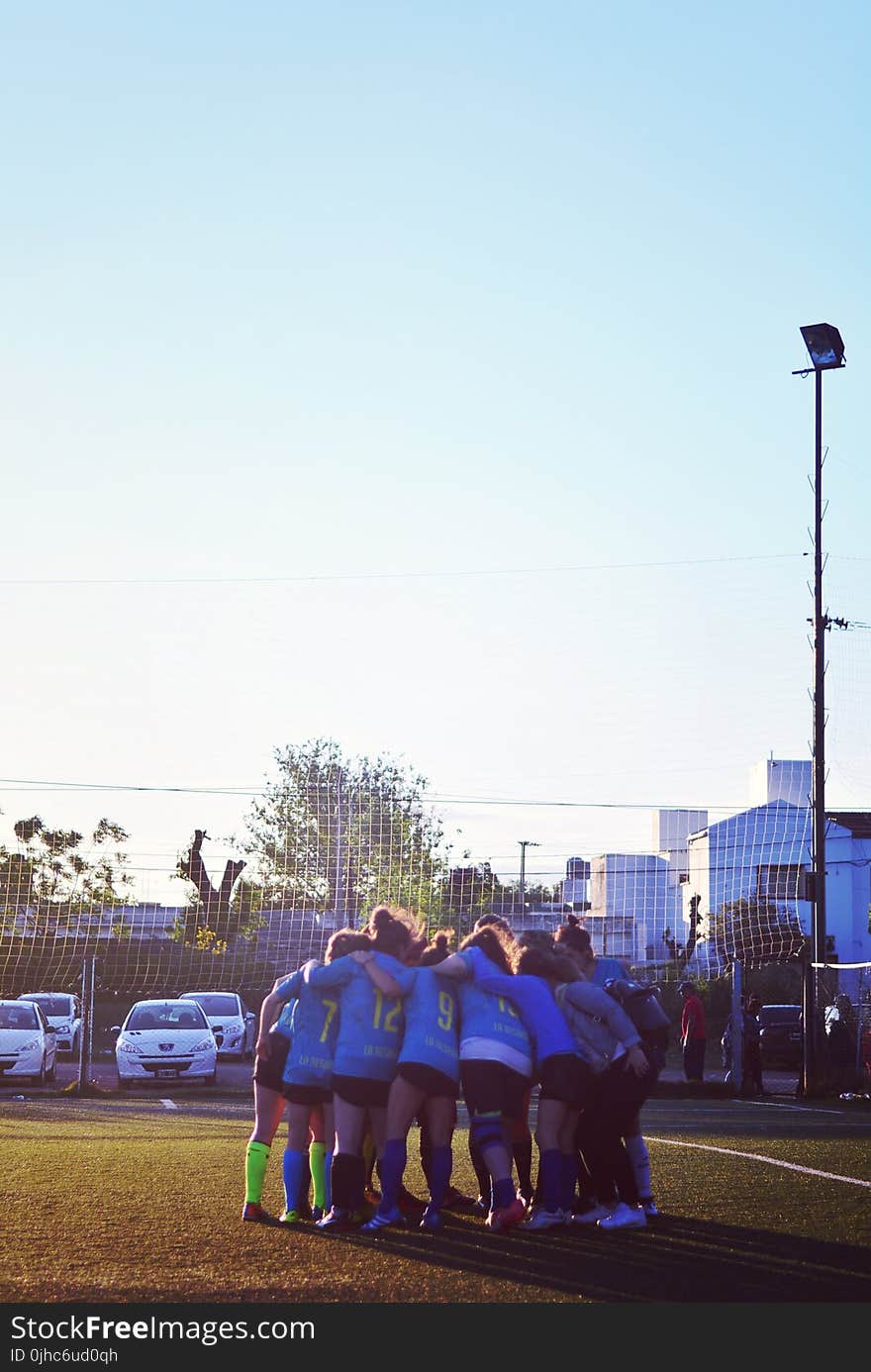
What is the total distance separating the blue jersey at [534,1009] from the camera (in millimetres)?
8891

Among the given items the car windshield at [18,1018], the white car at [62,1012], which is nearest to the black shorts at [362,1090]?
Answer: the car windshield at [18,1018]

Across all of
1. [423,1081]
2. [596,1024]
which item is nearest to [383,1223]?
[423,1081]

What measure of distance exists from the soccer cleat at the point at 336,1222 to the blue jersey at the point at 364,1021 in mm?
717

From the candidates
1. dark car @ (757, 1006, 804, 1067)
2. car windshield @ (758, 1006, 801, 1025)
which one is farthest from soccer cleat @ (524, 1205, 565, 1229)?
car windshield @ (758, 1006, 801, 1025)

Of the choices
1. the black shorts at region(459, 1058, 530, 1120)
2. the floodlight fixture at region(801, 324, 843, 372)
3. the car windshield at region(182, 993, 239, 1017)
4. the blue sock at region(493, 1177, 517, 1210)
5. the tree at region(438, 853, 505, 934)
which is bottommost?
the car windshield at region(182, 993, 239, 1017)

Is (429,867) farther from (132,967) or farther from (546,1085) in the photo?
(546,1085)

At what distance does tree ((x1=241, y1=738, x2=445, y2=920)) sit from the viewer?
1524 inches

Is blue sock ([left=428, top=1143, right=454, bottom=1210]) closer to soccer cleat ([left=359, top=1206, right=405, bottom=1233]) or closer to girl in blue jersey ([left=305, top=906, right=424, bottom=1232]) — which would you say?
soccer cleat ([left=359, top=1206, right=405, bottom=1233])

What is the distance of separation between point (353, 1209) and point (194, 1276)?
1.93 meters

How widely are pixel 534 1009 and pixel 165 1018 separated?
20.4 metres

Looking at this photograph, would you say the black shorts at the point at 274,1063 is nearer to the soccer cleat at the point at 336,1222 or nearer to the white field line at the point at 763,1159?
the soccer cleat at the point at 336,1222

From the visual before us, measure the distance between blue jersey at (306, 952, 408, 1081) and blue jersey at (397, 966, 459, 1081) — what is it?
0.27 ft

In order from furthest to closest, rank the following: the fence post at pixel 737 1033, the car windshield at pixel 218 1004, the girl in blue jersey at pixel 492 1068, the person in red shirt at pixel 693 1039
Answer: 1. the car windshield at pixel 218 1004
2. the person in red shirt at pixel 693 1039
3. the fence post at pixel 737 1033
4. the girl in blue jersey at pixel 492 1068

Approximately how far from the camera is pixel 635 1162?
926cm
